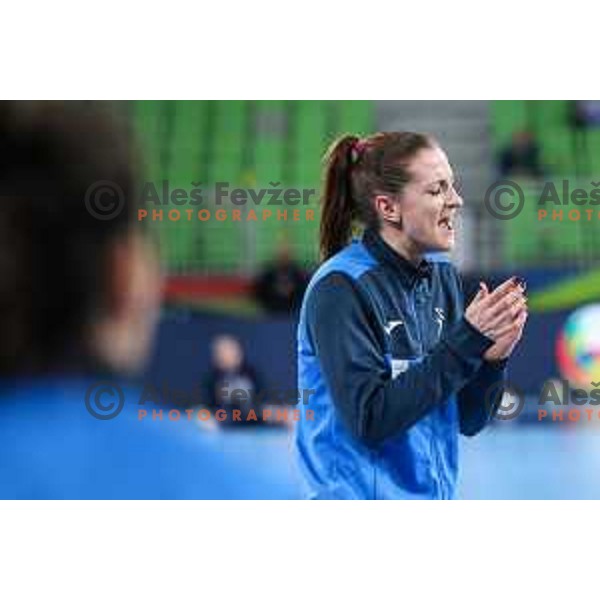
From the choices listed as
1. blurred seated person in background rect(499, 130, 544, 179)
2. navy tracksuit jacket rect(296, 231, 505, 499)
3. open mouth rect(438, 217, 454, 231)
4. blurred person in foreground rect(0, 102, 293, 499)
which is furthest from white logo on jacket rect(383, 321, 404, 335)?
blurred person in foreground rect(0, 102, 293, 499)

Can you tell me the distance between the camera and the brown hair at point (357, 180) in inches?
61.9

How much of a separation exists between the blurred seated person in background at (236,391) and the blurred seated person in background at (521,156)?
2.34ft

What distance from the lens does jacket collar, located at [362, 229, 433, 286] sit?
156 centimetres

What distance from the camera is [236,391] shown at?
216 cm

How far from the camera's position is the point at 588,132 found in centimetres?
219

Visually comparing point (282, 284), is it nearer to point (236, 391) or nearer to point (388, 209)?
point (236, 391)

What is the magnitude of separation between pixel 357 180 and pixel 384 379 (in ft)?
1.12

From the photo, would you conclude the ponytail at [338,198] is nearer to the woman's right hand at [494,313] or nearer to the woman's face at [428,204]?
the woman's face at [428,204]

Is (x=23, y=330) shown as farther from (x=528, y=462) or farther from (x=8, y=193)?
(x=528, y=462)

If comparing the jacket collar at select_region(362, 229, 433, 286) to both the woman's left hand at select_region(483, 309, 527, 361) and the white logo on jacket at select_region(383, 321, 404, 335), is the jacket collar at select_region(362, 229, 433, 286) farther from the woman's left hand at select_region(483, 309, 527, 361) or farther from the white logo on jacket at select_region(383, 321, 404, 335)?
the woman's left hand at select_region(483, 309, 527, 361)

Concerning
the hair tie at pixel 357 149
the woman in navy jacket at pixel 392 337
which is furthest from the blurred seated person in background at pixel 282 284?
the hair tie at pixel 357 149

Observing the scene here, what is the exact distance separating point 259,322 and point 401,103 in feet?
1.84

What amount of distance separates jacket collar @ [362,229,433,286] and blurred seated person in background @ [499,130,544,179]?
2.31 feet
